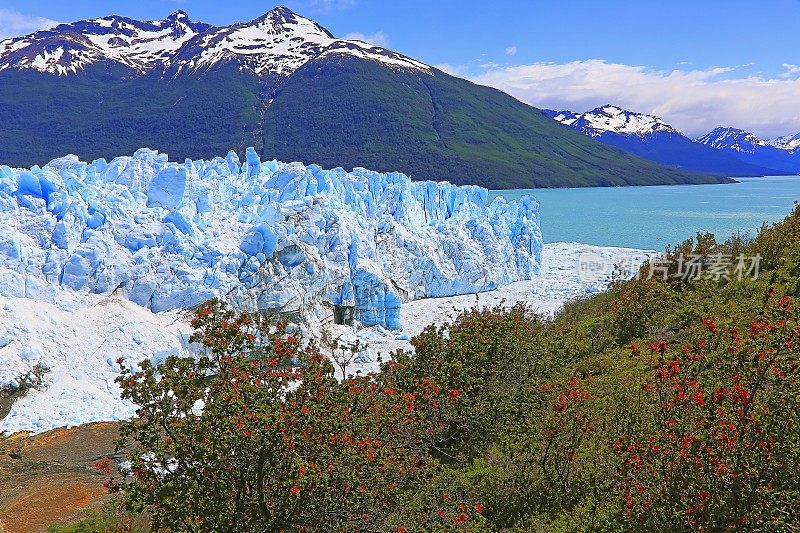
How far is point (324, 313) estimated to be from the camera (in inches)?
807

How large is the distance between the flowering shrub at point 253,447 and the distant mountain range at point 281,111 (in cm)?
9379

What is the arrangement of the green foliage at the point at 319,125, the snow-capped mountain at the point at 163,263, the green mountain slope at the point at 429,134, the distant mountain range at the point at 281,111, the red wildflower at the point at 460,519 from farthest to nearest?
the distant mountain range at the point at 281,111 → the green mountain slope at the point at 429,134 → the green foliage at the point at 319,125 → the snow-capped mountain at the point at 163,263 → the red wildflower at the point at 460,519

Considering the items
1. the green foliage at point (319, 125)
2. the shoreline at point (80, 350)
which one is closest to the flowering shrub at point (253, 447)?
the shoreline at point (80, 350)

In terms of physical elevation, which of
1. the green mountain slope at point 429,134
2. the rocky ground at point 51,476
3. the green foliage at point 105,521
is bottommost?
the rocky ground at point 51,476

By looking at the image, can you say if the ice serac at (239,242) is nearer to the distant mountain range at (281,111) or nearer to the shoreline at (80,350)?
the shoreline at (80,350)

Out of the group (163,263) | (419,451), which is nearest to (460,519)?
(419,451)

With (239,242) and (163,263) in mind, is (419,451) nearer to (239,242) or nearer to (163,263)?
(163,263)

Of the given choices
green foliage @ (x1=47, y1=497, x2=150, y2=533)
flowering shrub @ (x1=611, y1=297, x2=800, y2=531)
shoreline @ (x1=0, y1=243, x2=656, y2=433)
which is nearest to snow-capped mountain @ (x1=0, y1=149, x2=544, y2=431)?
shoreline @ (x1=0, y1=243, x2=656, y2=433)

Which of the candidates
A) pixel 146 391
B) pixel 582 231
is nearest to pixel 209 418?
pixel 146 391

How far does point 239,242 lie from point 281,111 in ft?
348

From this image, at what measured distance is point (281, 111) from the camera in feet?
394

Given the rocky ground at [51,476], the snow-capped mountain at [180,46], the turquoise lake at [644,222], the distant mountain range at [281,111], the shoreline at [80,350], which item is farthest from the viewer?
the snow-capped mountain at [180,46]

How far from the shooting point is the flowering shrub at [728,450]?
3896 mm

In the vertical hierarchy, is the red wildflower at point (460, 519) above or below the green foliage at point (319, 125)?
below
